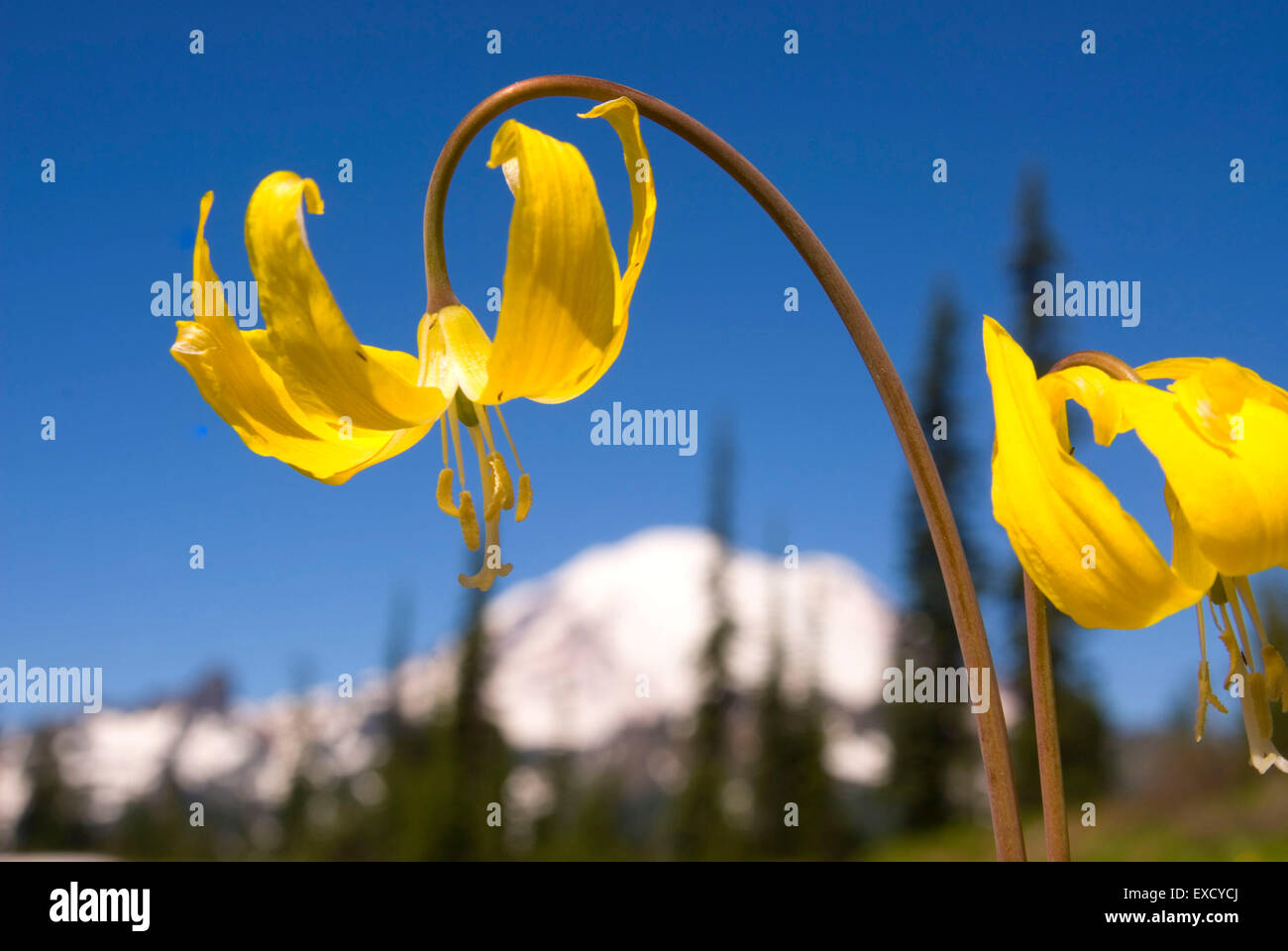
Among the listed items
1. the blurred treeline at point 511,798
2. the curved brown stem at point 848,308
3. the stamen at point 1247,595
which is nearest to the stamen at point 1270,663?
the stamen at point 1247,595

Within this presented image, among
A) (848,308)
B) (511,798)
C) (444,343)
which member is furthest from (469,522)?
(511,798)

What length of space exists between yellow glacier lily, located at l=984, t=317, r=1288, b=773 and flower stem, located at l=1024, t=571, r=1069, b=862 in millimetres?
230

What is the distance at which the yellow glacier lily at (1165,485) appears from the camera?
156 cm

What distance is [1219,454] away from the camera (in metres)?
1.57

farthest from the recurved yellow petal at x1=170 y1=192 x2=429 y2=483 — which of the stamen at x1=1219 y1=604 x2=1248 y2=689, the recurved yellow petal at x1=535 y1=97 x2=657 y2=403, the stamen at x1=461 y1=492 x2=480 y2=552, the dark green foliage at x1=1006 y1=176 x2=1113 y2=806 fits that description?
the dark green foliage at x1=1006 y1=176 x2=1113 y2=806

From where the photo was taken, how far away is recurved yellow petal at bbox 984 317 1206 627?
5.20ft

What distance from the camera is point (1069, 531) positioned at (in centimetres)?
159

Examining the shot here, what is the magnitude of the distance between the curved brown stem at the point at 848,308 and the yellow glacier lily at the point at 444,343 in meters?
0.23

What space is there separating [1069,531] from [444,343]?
3.65 ft

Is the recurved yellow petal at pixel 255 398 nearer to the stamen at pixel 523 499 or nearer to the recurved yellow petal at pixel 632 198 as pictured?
the stamen at pixel 523 499

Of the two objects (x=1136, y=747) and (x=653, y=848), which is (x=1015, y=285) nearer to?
(x=1136, y=747)

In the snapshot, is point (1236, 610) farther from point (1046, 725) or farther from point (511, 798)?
point (511, 798)

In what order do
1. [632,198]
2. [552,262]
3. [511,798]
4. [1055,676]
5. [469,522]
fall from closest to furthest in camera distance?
[552,262] < [632,198] < [469,522] < [1055,676] < [511,798]
